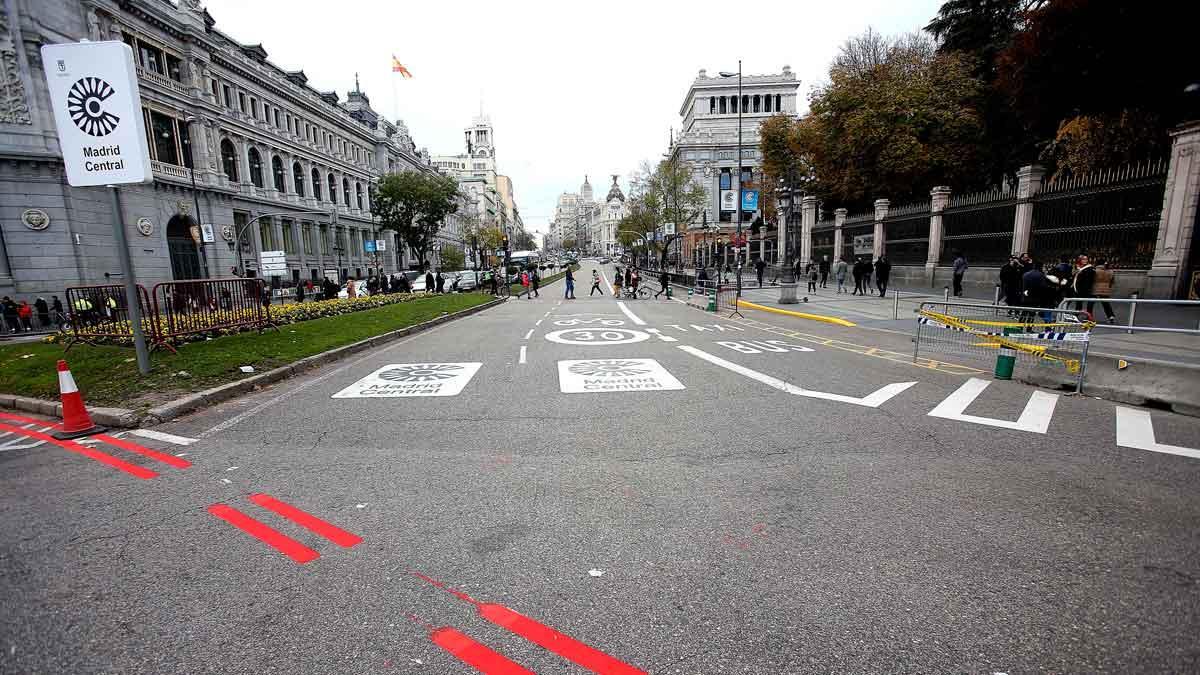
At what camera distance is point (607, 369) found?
8.82 metres

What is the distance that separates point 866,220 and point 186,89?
45704 mm

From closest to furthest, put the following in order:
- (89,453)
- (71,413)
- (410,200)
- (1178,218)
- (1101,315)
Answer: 1. (89,453)
2. (71,413)
3. (1178,218)
4. (1101,315)
5. (410,200)

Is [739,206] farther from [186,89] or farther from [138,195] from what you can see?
[186,89]

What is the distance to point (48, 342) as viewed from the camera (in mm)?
12242

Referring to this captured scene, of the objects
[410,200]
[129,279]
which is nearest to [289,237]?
[410,200]

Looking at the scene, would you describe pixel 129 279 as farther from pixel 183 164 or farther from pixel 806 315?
pixel 183 164

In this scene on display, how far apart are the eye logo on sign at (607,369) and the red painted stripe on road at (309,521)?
5043 mm

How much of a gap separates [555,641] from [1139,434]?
6.63 meters

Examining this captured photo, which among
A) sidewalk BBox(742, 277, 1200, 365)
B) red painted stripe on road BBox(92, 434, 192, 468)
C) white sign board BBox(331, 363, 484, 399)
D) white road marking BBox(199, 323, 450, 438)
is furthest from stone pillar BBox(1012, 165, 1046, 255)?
red painted stripe on road BBox(92, 434, 192, 468)

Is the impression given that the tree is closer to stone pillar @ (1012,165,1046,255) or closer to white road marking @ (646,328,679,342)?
white road marking @ (646,328,679,342)

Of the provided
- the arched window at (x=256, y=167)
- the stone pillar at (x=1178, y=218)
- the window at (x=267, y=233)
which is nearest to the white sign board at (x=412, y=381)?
the stone pillar at (x=1178, y=218)

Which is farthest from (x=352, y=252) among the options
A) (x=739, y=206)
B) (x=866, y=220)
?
(x=866, y=220)

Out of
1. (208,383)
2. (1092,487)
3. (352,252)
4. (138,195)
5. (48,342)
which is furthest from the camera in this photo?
(352,252)

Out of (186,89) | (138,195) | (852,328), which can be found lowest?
(852,328)
